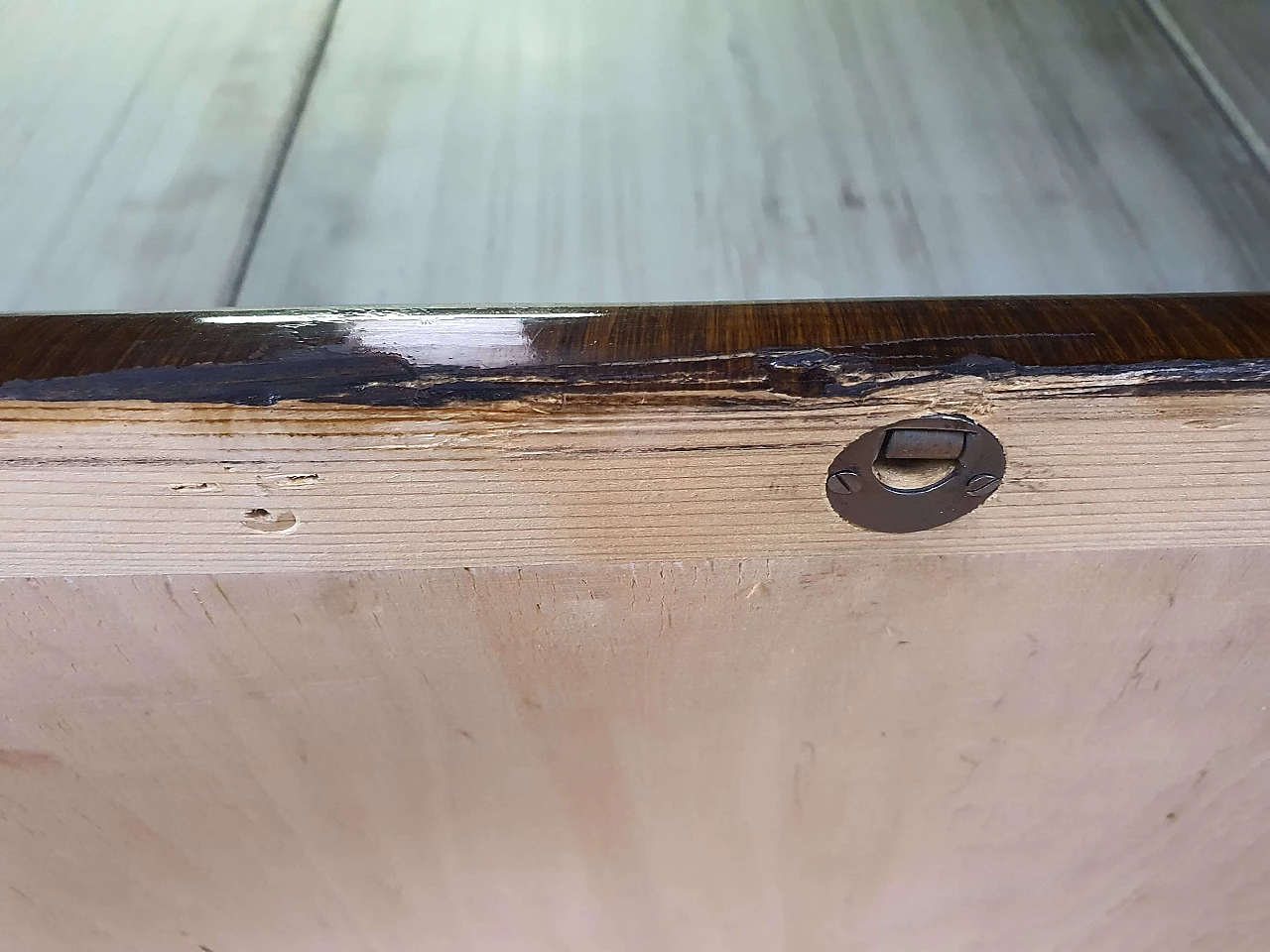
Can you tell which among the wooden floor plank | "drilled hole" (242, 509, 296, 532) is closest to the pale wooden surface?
"drilled hole" (242, 509, 296, 532)

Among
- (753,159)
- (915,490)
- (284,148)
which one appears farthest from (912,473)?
(284,148)

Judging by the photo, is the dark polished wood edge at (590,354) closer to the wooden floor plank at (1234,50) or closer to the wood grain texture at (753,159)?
the wood grain texture at (753,159)

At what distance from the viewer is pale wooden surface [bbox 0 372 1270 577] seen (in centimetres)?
21

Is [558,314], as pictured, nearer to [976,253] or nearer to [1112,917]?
[976,253]

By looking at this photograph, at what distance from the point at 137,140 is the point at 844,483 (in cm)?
27

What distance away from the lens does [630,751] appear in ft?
1.16

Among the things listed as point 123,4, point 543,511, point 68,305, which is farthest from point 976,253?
point 123,4

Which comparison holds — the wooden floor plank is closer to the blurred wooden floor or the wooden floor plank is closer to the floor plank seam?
the blurred wooden floor

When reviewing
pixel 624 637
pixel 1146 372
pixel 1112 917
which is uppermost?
pixel 1146 372

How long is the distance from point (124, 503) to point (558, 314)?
114 millimetres

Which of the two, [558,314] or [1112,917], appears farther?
[1112,917]

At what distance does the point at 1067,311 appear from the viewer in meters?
0.21

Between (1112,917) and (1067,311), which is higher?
(1067,311)

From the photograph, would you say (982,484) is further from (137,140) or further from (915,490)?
(137,140)
